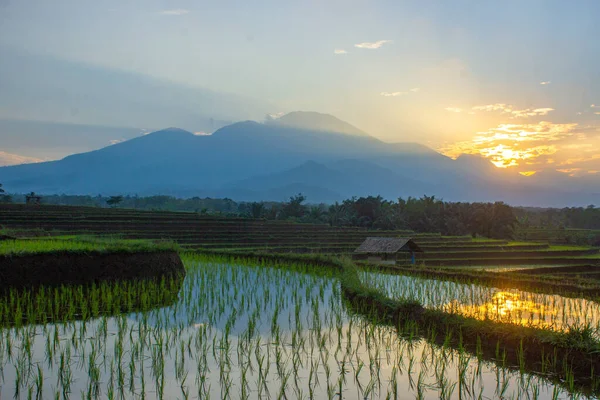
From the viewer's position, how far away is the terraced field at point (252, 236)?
24.8 m

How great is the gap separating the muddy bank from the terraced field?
963 cm

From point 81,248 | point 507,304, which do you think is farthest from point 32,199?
point 507,304

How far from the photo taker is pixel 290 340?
7730 millimetres

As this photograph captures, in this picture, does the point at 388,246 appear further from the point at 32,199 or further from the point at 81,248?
the point at 32,199

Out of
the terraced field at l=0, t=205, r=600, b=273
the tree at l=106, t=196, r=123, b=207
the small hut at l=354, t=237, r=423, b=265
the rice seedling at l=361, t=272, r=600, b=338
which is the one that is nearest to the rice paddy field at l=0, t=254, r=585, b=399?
the rice seedling at l=361, t=272, r=600, b=338

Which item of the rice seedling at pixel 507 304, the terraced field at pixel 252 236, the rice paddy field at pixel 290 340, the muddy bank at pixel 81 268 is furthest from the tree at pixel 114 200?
the rice seedling at pixel 507 304

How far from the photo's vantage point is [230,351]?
7137 millimetres

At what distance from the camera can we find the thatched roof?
21844mm

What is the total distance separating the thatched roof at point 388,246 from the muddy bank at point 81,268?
1080cm

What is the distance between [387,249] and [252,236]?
936 cm

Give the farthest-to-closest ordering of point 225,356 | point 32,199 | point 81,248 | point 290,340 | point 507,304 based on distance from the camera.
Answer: point 32,199 < point 81,248 < point 507,304 < point 290,340 < point 225,356

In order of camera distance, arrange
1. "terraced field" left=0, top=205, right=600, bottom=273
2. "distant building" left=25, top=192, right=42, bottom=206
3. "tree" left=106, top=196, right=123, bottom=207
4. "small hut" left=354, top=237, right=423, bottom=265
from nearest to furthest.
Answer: "small hut" left=354, top=237, right=423, bottom=265
"terraced field" left=0, top=205, right=600, bottom=273
"distant building" left=25, top=192, right=42, bottom=206
"tree" left=106, top=196, right=123, bottom=207

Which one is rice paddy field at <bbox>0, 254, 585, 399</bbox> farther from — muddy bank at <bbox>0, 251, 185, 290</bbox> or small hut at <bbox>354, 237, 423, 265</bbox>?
small hut at <bbox>354, 237, 423, 265</bbox>

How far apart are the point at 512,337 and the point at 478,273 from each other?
9.80 meters
